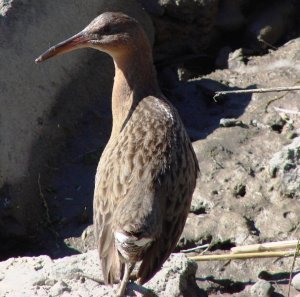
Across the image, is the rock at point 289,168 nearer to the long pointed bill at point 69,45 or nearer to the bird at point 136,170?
the bird at point 136,170

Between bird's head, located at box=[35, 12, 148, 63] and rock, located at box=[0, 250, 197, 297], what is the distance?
4.27ft

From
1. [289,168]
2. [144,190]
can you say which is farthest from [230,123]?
[144,190]

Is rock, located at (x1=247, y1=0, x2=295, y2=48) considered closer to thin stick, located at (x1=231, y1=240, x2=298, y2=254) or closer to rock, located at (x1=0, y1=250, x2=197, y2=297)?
thin stick, located at (x1=231, y1=240, x2=298, y2=254)

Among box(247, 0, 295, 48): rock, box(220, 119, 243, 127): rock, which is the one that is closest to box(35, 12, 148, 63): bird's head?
box(220, 119, 243, 127): rock

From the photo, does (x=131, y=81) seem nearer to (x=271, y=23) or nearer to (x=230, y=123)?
(x=230, y=123)

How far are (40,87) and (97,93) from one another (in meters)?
0.68

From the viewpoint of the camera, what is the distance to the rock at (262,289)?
6855 millimetres

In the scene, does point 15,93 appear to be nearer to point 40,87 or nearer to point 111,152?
point 40,87

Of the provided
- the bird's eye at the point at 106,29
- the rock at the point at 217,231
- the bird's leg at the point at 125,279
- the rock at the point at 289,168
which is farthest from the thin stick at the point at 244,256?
the bird's eye at the point at 106,29

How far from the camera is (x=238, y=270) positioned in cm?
717

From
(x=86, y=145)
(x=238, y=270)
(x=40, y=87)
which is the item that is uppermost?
(x=40, y=87)

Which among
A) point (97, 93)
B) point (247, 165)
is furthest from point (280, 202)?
point (97, 93)

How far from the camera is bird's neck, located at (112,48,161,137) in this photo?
23.3 feet

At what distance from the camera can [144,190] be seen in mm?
6188
